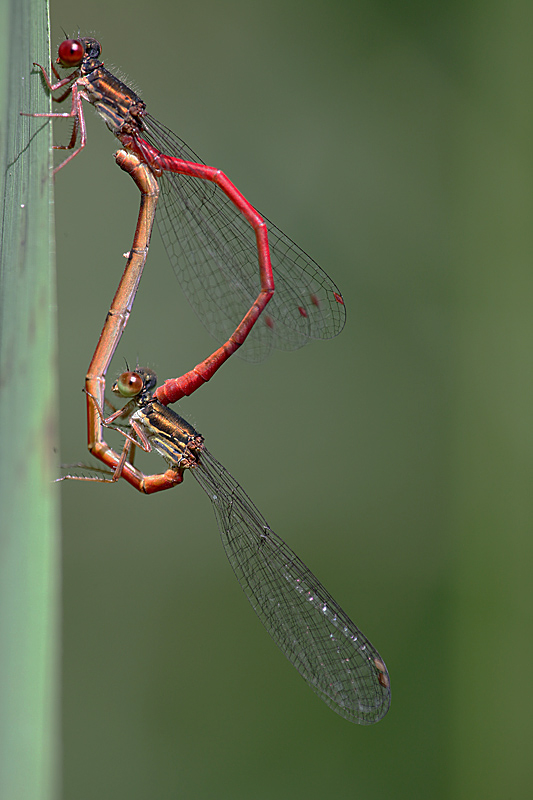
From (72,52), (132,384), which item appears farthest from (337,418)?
(72,52)

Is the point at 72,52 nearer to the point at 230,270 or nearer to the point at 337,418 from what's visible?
the point at 230,270

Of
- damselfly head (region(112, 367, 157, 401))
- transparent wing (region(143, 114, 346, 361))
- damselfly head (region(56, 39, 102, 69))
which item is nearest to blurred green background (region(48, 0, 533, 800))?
transparent wing (region(143, 114, 346, 361))

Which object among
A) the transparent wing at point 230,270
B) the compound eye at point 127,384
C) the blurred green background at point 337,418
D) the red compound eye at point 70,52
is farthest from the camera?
the blurred green background at point 337,418

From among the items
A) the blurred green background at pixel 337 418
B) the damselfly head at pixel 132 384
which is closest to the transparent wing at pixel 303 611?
the damselfly head at pixel 132 384

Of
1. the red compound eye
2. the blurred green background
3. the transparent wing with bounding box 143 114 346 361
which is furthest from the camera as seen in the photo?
the blurred green background

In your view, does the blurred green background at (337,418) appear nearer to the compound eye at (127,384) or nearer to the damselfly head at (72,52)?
the compound eye at (127,384)

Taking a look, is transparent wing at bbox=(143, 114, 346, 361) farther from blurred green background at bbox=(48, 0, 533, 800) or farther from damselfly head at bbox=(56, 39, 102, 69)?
blurred green background at bbox=(48, 0, 533, 800)
